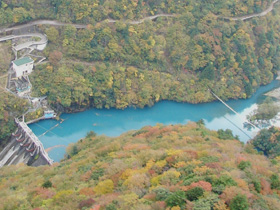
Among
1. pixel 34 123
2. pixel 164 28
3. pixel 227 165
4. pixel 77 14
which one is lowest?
pixel 34 123

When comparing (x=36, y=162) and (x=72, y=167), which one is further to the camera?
(x=36, y=162)

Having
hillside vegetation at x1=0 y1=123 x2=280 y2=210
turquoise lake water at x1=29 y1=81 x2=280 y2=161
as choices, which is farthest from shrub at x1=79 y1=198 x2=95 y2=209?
turquoise lake water at x1=29 y1=81 x2=280 y2=161

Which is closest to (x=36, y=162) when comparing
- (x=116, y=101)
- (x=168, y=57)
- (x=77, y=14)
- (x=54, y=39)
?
(x=116, y=101)

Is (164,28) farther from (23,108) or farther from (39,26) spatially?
(23,108)

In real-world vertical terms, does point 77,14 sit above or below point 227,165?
above

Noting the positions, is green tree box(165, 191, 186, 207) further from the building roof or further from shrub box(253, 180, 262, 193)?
the building roof

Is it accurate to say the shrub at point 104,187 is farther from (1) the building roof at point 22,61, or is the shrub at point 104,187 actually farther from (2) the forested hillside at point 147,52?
(1) the building roof at point 22,61

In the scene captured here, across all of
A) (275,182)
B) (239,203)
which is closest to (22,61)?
(275,182)
